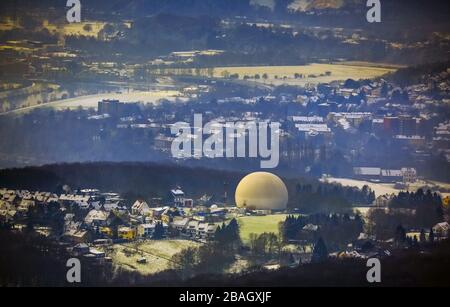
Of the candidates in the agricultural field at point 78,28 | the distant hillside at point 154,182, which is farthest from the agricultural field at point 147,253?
the agricultural field at point 78,28

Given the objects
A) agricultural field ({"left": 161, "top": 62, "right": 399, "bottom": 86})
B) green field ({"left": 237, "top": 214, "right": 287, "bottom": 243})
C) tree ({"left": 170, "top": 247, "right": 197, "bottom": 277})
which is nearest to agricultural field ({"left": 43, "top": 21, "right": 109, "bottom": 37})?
agricultural field ({"left": 161, "top": 62, "right": 399, "bottom": 86})

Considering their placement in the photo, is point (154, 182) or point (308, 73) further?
point (308, 73)

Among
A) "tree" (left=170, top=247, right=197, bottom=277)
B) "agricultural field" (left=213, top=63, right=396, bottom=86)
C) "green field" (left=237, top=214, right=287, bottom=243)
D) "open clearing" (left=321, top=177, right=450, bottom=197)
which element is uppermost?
"agricultural field" (left=213, top=63, right=396, bottom=86)

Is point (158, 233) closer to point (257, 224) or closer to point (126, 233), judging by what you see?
point (126, 233)

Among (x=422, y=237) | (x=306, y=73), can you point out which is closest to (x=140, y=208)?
(x=306, y=73)

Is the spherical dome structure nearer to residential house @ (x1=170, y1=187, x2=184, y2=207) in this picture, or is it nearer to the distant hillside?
the distant hillside
